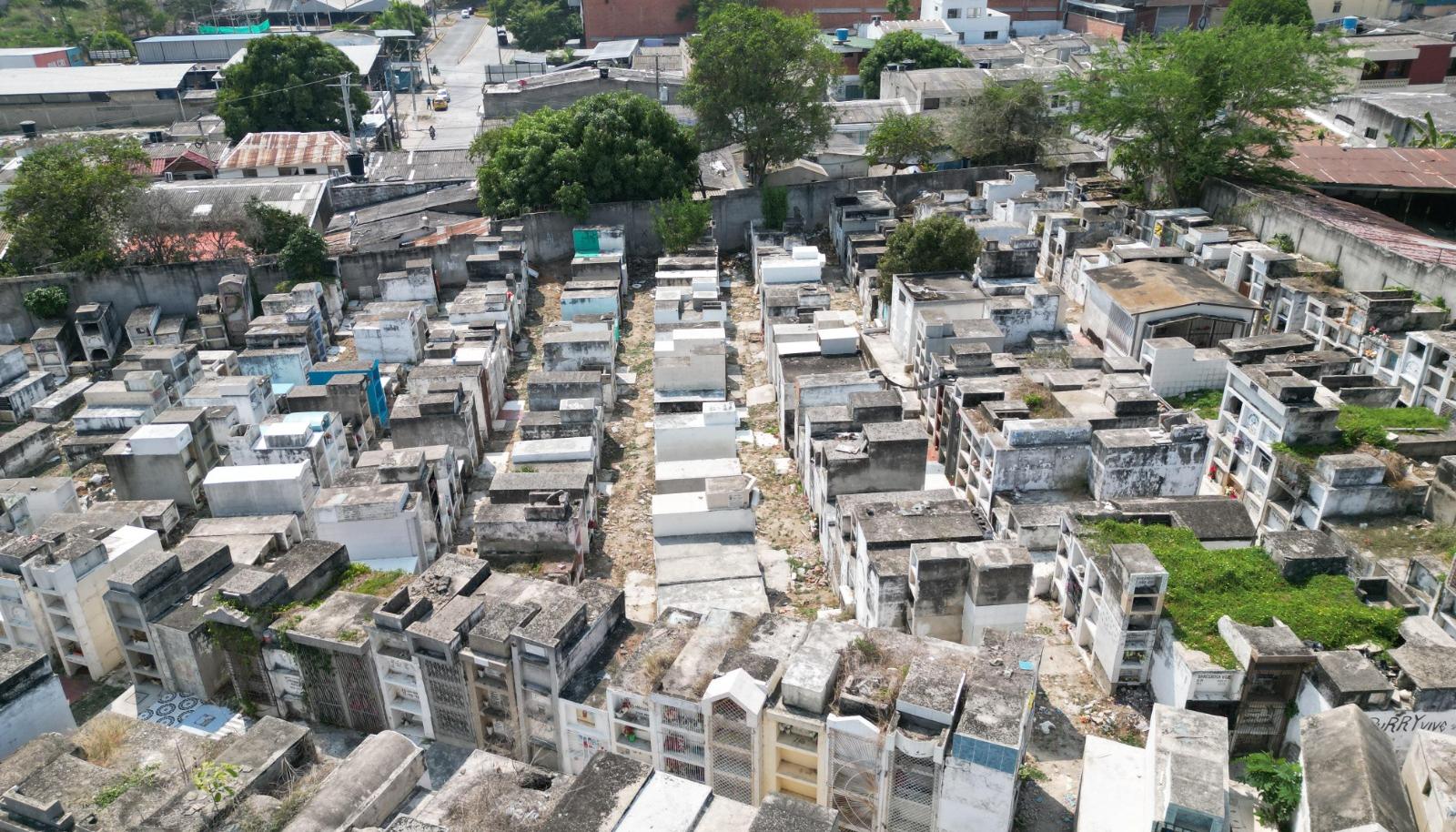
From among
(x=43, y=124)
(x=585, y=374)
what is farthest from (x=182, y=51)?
(x=585, y=374)

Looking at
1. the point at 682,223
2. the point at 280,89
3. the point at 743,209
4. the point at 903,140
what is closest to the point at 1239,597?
the point at 682,223

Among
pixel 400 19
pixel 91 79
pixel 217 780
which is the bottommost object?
pixel 217 780

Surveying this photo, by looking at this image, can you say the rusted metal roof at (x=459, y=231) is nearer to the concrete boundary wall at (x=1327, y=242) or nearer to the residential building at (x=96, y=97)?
the concrete boundary wall at (x=1327, y=242)

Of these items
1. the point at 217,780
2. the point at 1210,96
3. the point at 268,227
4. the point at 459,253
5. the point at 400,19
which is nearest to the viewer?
the point at 217,780

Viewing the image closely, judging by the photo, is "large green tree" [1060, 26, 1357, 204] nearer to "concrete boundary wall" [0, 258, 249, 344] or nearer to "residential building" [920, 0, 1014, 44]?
"concrete boundary wall" [0, 258, 249, 344]

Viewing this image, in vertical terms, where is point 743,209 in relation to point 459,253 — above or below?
above

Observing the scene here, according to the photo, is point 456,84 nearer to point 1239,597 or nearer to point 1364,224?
point 1364,224
